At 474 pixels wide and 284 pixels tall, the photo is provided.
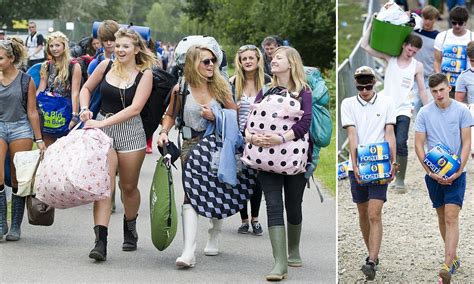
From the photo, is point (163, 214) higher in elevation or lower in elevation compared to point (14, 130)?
lower

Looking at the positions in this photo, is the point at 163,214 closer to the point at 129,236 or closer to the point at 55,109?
the point at 129,236

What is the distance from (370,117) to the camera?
28.8 ft

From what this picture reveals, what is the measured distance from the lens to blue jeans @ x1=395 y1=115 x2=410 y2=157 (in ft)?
40.5

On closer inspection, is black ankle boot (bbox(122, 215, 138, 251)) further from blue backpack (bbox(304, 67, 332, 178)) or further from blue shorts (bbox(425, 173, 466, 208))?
blue shorts (bbox(425, 173, 466, 208))

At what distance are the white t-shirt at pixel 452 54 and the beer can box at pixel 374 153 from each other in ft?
18.3

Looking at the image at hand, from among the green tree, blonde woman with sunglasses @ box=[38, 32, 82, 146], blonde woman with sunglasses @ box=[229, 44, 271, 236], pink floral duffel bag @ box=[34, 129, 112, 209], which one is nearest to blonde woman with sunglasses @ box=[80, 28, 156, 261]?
pink floral duffel bag @ box=[34, 129, 112, 209]

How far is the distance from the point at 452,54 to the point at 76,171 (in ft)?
22.0

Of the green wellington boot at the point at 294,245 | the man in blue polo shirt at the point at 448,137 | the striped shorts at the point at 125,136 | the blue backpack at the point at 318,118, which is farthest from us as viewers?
the striped shorts at the point at 125,136

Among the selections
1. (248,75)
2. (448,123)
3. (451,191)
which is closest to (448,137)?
(448,123)

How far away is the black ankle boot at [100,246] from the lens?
880 cm

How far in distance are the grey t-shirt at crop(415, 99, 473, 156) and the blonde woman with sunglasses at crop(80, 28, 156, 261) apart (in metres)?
2.22

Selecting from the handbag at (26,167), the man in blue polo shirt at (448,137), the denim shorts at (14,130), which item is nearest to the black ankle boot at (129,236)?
the handbag at (26,167)

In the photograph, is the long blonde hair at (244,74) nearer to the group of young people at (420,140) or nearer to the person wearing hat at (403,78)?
the group of young people at (420,140)

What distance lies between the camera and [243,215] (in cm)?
1061
